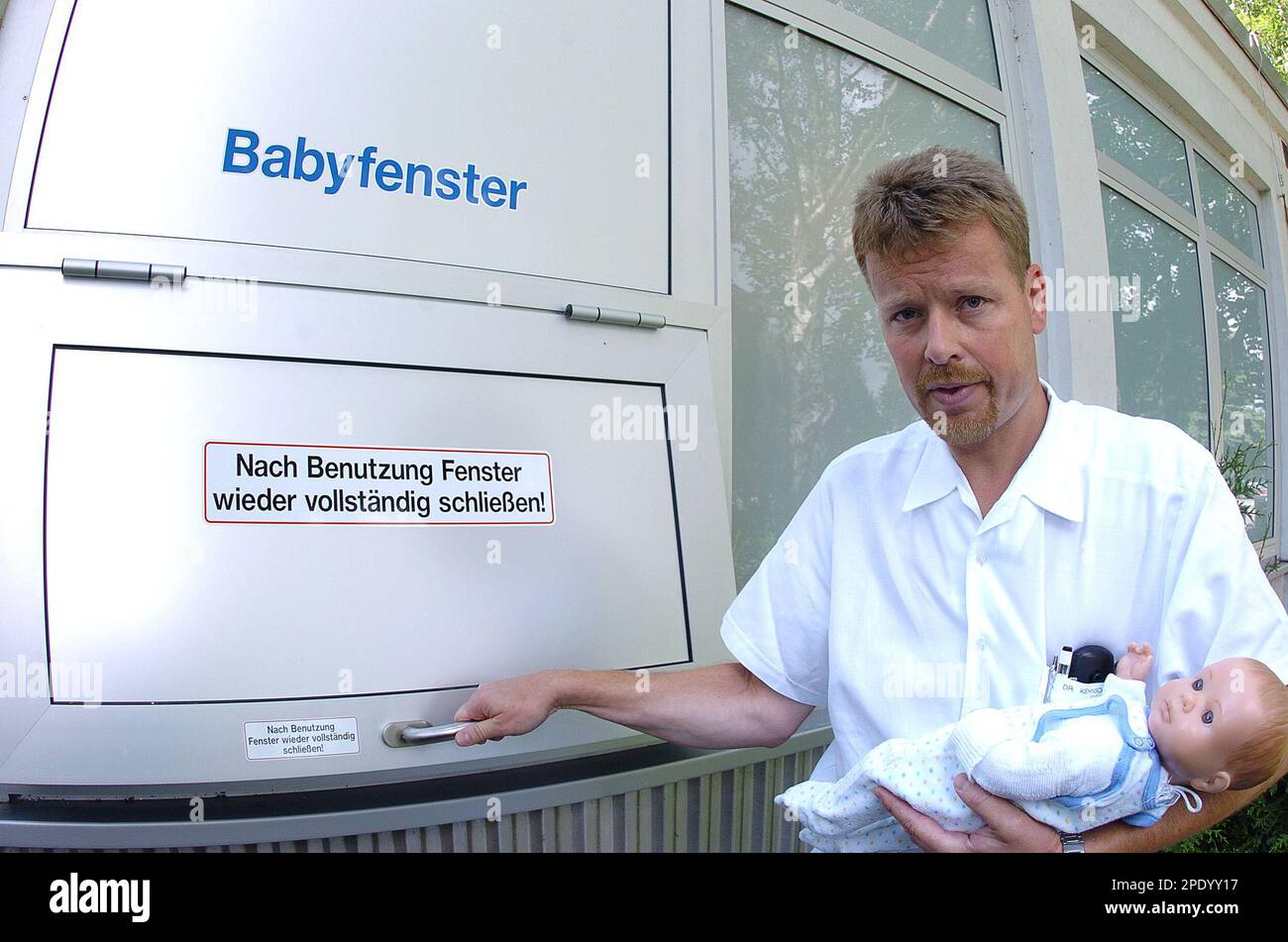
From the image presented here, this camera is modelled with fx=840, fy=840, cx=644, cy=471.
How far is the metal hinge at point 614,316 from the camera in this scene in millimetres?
1617

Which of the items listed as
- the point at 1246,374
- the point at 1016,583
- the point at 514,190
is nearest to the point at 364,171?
the point at 514,190

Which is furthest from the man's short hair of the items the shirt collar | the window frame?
the window frame

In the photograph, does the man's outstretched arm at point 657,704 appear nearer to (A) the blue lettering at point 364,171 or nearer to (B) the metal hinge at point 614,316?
(B) the metal hinge at point 614,316

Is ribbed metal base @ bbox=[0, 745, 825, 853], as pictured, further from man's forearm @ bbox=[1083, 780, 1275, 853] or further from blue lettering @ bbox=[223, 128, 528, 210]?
blue lettering @ bbox=[223, 128, 528, 210]

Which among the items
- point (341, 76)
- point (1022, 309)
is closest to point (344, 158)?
point (341, 76)

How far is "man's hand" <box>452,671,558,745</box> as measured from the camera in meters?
1.36

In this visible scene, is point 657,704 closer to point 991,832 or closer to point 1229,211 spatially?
point 991,832

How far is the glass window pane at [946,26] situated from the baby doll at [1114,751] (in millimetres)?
2307

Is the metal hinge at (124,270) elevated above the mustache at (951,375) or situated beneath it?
elevated above

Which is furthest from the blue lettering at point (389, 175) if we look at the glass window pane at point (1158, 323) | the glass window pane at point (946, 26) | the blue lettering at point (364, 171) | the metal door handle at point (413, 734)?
the glass window pane at point (1158, 323)

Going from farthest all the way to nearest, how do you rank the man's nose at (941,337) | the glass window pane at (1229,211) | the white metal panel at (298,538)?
the glass window pane at (1229,211) → the man's nose at (941,337) → the white metal panel at (298,538)

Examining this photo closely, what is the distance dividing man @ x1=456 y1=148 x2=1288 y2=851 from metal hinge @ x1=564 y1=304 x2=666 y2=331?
45 cm
